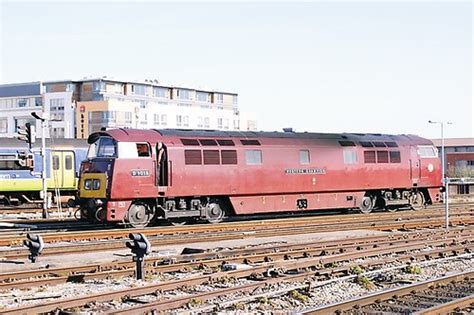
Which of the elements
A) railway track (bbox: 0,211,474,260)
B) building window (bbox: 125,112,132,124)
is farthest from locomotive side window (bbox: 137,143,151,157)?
building window (bbox: 125,112,132,124)

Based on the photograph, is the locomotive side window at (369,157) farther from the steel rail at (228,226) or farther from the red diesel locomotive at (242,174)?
the steel rail at (228,226)

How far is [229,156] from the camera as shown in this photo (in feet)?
89.0

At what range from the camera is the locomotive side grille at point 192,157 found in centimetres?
2592

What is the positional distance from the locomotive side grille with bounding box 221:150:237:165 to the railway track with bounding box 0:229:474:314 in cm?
748

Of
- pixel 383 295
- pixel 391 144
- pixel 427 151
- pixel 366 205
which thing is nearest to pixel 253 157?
pixel 366 205

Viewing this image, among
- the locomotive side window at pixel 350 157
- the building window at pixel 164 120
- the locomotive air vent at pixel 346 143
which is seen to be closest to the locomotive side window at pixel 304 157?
the locomotive side window at pixel 350 157

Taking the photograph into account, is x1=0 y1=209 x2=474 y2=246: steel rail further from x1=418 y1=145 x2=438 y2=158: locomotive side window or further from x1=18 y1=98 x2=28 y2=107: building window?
x1=18 y1=98 x2=28 y2=107: building window

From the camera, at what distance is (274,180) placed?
1118 inches

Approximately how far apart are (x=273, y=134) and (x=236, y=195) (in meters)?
3.44

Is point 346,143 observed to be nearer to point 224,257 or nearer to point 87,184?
point 87,184

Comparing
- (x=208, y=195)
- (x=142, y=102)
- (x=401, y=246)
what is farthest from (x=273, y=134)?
(x=142, y=102)

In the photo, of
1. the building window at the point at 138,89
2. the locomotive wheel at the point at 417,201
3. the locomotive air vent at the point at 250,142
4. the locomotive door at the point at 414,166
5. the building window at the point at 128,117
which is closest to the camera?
the locomotive air vent at the point at 250,142

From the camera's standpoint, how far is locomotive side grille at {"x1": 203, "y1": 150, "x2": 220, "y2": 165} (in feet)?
86.9

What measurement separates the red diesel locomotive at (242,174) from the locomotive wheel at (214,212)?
0.04 metres
